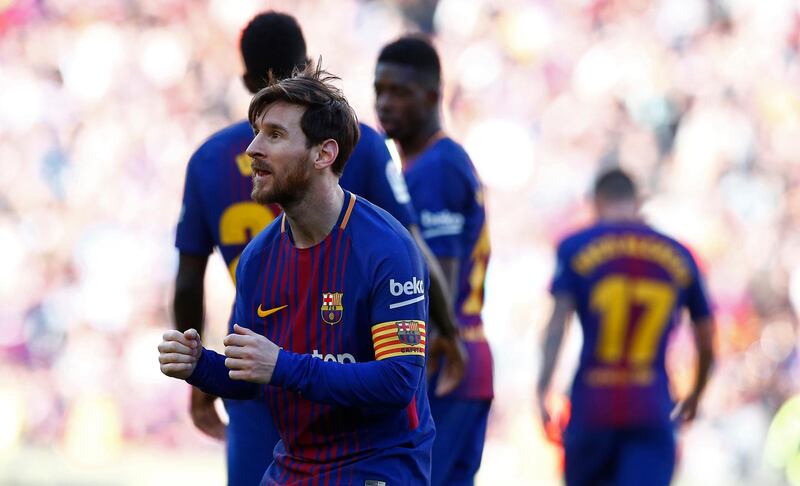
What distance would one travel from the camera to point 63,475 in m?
12.1

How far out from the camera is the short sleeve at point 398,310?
11.5ft

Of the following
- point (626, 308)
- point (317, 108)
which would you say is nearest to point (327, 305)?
point (317, 108)

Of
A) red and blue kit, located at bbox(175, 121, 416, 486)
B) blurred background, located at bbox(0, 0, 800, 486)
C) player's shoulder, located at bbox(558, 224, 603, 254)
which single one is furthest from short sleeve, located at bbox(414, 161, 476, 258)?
blurred background, located at bbox(0, 0, 800, 486)

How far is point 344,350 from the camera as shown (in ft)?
11.9

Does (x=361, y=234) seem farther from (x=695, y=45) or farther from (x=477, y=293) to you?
(x=695, y=45)

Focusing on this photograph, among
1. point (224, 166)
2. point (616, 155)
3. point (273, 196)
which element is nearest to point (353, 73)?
point (616, 155)

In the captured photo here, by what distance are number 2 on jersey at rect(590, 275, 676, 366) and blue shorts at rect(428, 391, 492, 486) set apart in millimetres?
1448

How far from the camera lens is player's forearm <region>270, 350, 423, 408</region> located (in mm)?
3418

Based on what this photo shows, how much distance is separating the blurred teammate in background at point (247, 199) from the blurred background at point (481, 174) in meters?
7.33

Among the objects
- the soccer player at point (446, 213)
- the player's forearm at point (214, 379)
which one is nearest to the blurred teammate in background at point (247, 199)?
the soccer player at point (446, 213)

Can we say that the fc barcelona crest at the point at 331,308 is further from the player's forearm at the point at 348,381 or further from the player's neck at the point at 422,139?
the player's neck at the point at 422,139

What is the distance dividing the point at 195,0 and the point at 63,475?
5.38 metres

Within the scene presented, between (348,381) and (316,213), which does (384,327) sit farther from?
(316,213)

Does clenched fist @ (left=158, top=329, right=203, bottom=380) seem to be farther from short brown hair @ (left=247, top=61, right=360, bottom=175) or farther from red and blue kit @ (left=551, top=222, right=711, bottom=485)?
red and blue kit @ (left=551, top=222, right=711, bottom=485)
